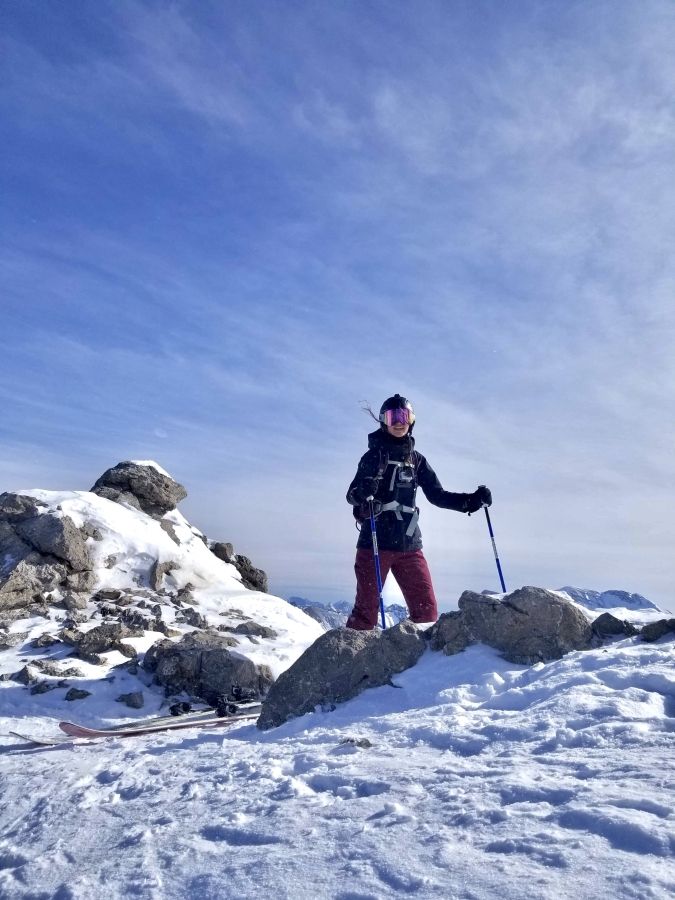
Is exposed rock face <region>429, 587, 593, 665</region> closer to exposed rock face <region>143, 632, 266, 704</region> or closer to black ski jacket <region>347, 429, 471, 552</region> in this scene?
black ski jacket <region>347, 429, 471, 552</region>

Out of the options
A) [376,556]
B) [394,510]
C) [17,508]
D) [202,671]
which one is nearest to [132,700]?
[202,671]

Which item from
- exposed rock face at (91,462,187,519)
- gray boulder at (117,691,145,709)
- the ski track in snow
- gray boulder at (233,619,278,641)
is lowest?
the ski track in snow

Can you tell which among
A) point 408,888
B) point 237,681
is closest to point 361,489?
point 237,681

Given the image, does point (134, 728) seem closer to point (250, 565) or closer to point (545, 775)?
point (545, 775)

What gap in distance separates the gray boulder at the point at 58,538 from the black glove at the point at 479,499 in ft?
23.0

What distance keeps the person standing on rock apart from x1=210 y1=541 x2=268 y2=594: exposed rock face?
695cm

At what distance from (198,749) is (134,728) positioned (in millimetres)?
2085

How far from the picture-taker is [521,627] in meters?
5.21

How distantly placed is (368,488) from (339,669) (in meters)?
3.18

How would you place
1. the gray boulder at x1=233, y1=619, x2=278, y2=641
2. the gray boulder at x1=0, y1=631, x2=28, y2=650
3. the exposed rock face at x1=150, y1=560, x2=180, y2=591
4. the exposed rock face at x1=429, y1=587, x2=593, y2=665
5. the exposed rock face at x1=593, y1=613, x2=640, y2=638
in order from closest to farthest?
the exposed rock face at x1=429, y1=587, x2=593, y2=665 < the exposed rock face at x1=593, y1=613, x2=640, y2=638 < the gray boulder at x1=0, y1=631, x2=28, y2=650 < the gray boulder at x1=233, y1=619, x2=278, y2=641 < the exposed rock face at x1=150, y1=560, x2=180, y2=591

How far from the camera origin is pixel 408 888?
2.00 metres

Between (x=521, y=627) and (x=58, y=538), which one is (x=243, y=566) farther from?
(x=521, y=627)

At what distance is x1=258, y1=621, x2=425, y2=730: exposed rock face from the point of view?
4.95 meters

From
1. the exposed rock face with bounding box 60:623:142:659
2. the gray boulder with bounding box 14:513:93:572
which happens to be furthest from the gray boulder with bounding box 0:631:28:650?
the gray boulder with bounding box 14:513:93:572
